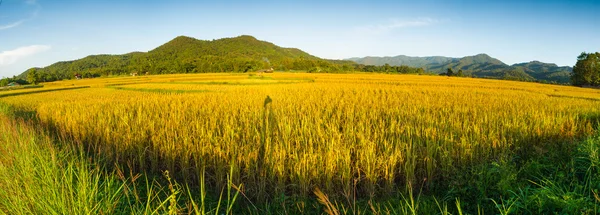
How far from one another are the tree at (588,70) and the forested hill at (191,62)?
45.6 meters

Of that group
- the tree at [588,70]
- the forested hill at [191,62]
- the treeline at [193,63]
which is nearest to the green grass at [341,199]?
the tree at [588,70]

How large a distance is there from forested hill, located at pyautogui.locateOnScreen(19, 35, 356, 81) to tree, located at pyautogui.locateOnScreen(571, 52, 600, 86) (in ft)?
150

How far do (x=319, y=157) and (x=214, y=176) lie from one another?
145 cm

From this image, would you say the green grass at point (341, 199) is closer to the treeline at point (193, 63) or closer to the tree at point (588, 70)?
the tree at point (588, 70)

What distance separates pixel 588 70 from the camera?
39.4 m

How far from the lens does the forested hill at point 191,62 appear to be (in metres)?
71.3

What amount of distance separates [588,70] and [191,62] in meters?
85.3

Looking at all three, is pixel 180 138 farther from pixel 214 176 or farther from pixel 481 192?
pixel 481 192

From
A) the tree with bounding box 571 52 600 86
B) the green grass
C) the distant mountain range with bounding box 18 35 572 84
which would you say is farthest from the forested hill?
the green grass

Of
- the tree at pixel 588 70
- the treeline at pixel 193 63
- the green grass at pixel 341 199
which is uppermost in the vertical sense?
the treeline at pixel 193 63

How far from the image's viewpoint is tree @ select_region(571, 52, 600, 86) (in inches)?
1522

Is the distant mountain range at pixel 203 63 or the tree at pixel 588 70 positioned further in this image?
the distant mountain range at pixel 203 63

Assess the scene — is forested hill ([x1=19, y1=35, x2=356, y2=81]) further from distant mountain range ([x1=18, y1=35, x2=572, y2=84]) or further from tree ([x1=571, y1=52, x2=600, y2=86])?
tree ([x1=571, y1=52, x2=600, y2=86])

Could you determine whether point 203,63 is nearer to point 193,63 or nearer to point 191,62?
point 193,63
